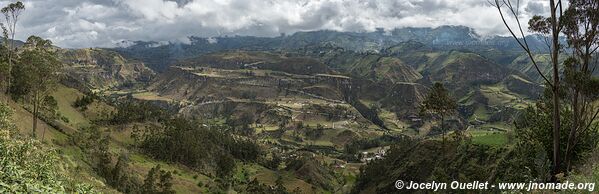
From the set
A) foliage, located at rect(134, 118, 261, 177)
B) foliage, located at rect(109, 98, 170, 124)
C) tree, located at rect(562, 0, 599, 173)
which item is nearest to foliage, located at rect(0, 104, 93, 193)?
tree, located at rect(562, 0, 599, 173)

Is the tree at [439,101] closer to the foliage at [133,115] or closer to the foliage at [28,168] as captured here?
the foliage at [28,168]

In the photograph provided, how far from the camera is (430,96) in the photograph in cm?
6981

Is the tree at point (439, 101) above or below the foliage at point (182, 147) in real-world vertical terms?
above

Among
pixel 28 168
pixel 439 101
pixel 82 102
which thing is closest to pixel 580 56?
pixel 28 168

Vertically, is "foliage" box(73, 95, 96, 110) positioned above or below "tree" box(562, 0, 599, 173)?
below

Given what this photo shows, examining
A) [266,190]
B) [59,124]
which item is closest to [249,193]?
[266,190]

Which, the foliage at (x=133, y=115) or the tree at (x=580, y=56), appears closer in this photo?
the tree at (x=580, y=56)

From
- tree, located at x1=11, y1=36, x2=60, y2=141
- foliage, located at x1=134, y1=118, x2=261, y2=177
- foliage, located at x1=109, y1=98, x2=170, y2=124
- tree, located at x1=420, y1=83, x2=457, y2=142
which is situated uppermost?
tree, located at x1=11, y1=36, x2=60, y2=141

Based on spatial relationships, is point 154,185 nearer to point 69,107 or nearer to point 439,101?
point 439,101

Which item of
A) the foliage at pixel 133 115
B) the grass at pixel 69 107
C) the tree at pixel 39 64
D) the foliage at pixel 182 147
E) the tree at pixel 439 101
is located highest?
the tree at pixel 39 64

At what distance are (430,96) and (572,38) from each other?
43.9 m

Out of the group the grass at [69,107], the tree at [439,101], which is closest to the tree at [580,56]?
the tree at [439,101]

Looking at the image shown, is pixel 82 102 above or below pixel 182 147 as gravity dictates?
above

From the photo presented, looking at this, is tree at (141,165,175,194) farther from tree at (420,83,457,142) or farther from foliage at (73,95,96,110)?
foliage at (73,95,96,110)
